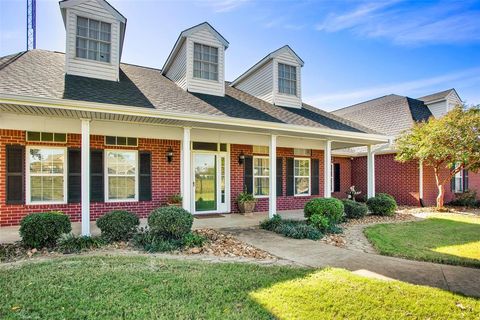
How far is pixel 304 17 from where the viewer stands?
986 cm

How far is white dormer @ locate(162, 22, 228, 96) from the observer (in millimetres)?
9891

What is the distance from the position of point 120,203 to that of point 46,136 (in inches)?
110

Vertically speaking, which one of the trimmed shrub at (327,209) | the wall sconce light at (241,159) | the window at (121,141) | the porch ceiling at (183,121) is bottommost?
the trimmed shrub at (327,209)

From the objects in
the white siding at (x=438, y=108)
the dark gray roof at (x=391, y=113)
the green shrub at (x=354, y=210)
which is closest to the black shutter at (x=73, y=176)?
the green shrub at (x=354, y=210)

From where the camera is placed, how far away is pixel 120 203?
880 cm

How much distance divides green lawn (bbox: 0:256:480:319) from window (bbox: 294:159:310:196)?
8.02 meters

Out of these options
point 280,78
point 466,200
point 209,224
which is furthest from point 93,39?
point 466,200

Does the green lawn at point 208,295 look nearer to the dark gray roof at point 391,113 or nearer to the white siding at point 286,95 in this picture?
the white siding at point 286,95

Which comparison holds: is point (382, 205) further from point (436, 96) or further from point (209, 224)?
point (436, 96)

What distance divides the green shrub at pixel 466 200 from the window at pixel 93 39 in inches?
675

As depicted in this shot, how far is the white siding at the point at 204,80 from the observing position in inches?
388

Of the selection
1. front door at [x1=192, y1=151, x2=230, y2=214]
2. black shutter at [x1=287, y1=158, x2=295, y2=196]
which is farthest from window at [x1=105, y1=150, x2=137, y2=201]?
black shutter at [x1=287, y1=158, x2=295, y2=196]

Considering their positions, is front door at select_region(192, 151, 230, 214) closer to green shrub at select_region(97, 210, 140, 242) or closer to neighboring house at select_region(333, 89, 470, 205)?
green shrub at select_region(97, 210, 140, 242)

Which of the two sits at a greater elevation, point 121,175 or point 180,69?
point 180,69
